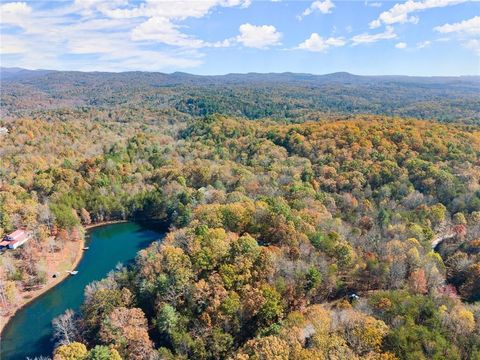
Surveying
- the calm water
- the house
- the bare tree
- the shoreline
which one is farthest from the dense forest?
the calm water

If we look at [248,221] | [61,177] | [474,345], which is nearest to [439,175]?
[248,221]

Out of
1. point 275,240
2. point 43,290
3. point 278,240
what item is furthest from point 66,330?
point 278,240

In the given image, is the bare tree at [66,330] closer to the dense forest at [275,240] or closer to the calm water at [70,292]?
the dense forest at [275,240]

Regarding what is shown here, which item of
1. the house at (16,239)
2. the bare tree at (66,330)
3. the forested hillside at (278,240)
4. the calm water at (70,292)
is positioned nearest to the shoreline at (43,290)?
the calm water at (70,292)

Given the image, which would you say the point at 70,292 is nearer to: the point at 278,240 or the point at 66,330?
the point at 66,330

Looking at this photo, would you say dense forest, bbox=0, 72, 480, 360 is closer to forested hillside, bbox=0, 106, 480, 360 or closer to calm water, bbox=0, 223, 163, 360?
forested hillside, bbox=0, 106, 480, 360

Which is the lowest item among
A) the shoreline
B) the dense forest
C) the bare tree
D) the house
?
the shoreline

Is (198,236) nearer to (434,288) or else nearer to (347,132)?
(434,288)
